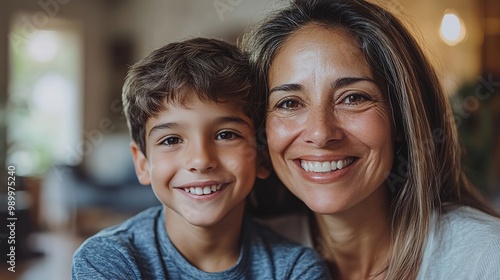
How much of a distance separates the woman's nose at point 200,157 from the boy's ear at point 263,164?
0.13 m

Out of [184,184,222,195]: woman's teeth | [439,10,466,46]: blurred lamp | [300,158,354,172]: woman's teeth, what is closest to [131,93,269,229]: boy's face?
[184,184,222,195]: woman's teeth

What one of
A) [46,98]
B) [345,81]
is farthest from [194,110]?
[46,98]

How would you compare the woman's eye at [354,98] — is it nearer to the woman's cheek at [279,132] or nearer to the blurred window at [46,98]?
the woman's cheek at [279,132]

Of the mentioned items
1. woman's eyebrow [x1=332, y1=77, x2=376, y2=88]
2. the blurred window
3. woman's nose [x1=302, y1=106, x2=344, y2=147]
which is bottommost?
woman's nose [x1=302, y1=106, x2=344, y2=147]

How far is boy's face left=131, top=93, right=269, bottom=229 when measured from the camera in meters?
0.99

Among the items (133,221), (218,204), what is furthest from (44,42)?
(218,204)

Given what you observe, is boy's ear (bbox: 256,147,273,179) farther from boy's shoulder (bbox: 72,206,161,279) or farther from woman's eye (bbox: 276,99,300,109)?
boy's shoulder (bbox: 72,206,161,279)

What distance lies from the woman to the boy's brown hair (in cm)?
5

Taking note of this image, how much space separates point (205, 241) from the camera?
107 centimetres

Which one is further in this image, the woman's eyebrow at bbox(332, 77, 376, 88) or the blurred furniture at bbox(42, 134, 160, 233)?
the blurred furniture at bbox(42, 134, 160, 233)

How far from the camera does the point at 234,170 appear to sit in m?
1.01

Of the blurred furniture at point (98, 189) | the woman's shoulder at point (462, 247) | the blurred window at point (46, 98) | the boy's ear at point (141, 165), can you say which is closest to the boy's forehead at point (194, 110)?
the boy's ear at point (141, 165)

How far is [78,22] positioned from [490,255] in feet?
6.04

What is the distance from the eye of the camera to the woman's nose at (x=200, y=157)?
0.97m
